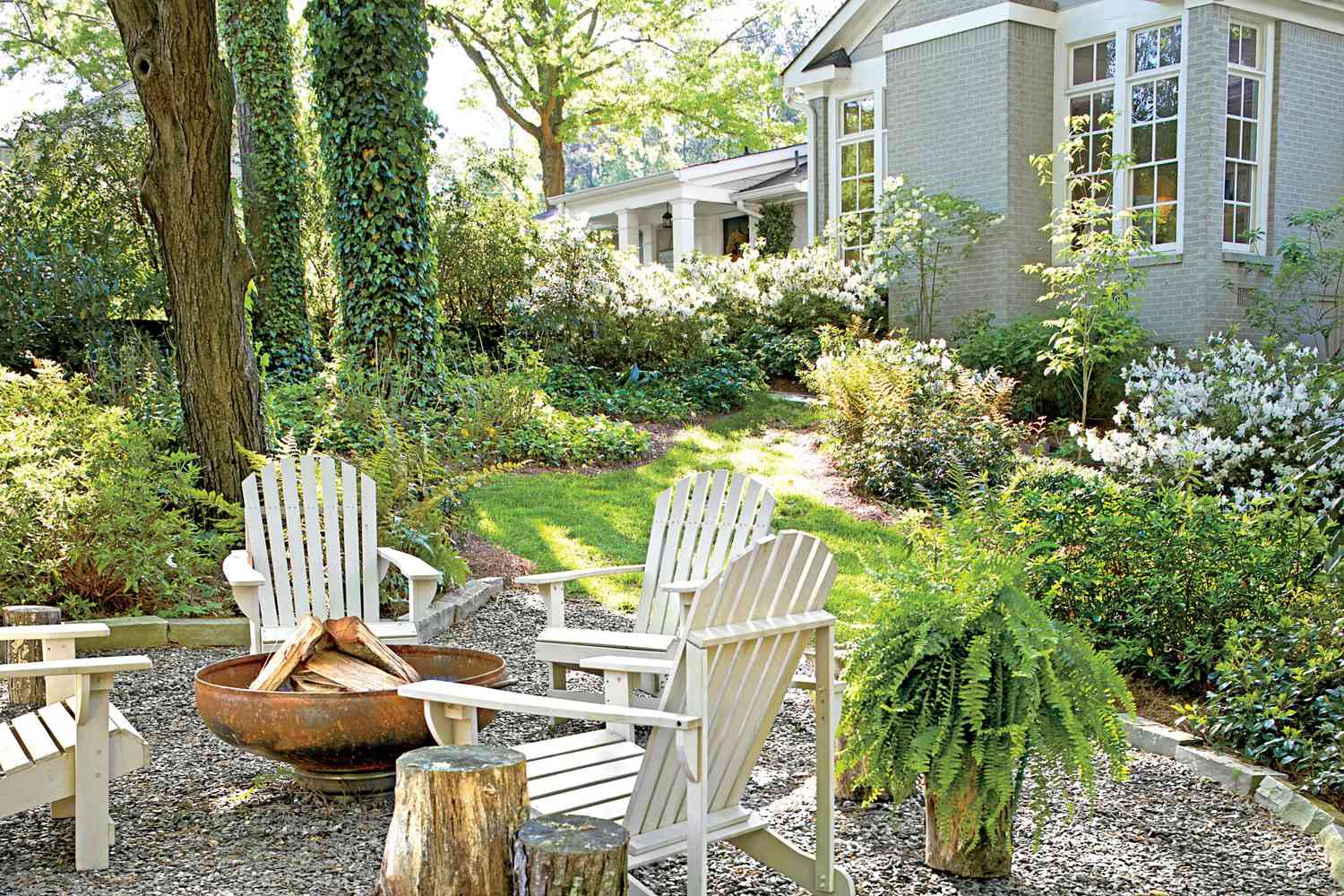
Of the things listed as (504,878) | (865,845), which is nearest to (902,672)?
(865,845)

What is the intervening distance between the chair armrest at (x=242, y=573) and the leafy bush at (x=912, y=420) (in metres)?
4.90

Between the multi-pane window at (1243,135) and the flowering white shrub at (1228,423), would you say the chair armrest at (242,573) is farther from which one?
the multi-pane window at (1243,135)

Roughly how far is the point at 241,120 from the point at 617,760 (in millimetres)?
Result: 11692

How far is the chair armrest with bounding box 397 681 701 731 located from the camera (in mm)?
2455

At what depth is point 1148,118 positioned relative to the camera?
11.5 m

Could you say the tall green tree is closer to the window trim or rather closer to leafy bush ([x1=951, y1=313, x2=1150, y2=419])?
the window trim

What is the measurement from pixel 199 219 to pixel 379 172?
384cm

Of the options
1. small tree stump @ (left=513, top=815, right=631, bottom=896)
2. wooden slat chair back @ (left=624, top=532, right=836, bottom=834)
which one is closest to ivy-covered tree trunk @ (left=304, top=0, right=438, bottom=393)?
Result: wooden slat chair back @ (left=624, top=532, right=836, bottom=834)

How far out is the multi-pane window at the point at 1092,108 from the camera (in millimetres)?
11906

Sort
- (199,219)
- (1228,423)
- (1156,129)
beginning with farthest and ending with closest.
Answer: (1156,129) → (1228,423) → (199,219)

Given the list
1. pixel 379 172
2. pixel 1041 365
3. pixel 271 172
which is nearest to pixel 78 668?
pixel 379 172

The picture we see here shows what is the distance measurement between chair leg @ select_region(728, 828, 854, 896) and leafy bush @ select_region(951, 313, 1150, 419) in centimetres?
790

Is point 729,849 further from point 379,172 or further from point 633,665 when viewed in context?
point 379,172

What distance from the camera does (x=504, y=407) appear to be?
360 inches
